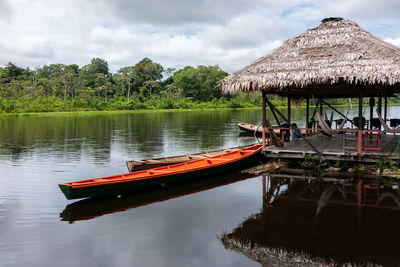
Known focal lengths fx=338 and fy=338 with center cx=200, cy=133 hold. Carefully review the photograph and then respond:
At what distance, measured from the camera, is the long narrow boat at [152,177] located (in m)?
6.85

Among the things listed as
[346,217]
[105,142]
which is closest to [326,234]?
[346,217]

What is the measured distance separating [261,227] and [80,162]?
326 inches

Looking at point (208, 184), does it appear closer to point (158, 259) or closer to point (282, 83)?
point (282, 83)

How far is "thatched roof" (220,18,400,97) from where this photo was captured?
8703 millimetres

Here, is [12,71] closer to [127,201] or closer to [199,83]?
[199,83]

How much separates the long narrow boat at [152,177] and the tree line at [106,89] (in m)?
35.3

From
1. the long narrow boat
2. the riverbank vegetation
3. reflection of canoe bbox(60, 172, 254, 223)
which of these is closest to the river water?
reflection of canoe bbox(60, 172, 254, 223)

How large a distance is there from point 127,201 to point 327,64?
637 cm

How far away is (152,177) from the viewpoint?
786 cm

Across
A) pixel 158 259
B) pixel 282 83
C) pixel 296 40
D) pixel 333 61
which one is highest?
pixel 296 40

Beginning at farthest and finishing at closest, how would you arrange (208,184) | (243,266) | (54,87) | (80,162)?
(54,87)
(80,162)
(208,184)
(243,266)

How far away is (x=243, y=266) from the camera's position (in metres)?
4.51

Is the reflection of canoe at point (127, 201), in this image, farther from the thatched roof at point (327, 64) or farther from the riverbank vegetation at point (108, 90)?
the riverbank vegetation at point (108, 90)

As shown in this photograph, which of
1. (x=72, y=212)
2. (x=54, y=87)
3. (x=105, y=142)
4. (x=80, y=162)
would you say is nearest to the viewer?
(x=72, y=212)
